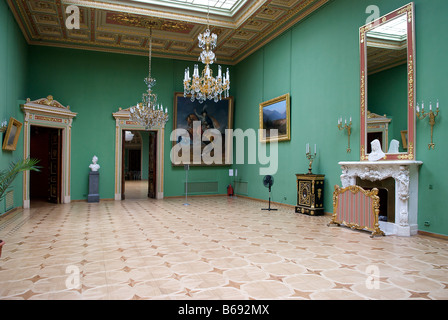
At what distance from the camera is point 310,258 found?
4742mm

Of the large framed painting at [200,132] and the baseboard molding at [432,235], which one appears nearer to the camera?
the baseboard molding at [432,235]

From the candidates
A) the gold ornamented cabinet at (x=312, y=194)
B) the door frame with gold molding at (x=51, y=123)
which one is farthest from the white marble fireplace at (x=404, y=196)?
the door frame with gold molding at (x=51, y=123)

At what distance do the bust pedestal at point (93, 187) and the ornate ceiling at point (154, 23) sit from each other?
16.1 ft

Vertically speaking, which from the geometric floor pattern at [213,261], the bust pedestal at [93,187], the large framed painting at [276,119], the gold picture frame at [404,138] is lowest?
the geometric floor pattern at [213,261]

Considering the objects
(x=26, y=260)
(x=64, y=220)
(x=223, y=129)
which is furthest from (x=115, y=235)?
(x=223, y=129)

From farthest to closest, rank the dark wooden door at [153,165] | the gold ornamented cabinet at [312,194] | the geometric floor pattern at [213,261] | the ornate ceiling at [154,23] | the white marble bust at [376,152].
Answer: the dark wooden door at [153,165] → the ornate ceiling at [154,23] → the gold ornamented cabinet at [312,194] → the white marble bust at [376,152] → the geometric floor pattern at [213,261]

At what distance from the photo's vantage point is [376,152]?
719 centimetres

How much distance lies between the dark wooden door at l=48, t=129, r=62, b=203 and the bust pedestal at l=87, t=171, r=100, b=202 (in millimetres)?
1048

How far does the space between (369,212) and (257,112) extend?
7075 mm

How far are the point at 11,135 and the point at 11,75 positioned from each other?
1.71 metres

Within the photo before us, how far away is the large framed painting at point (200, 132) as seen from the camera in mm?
13766

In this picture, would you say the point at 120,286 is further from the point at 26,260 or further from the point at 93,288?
the point at 26,260

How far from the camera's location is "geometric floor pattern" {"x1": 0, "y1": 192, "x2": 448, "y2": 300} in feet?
11.2

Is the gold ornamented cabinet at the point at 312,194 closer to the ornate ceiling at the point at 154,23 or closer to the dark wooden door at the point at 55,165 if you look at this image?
the ornate ceiling at the point at 154,23
